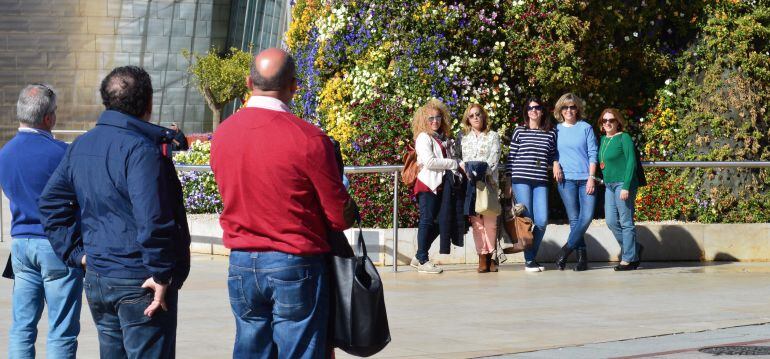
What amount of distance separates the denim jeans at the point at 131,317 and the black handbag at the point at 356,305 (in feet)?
2.06

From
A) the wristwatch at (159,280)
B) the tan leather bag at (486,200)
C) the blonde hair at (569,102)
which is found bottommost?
the tan leather bag at (486,200)

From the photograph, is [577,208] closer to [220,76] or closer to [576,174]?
[576,174]

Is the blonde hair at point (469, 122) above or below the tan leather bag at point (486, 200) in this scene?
above

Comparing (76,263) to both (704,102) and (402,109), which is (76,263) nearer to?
(402,109)

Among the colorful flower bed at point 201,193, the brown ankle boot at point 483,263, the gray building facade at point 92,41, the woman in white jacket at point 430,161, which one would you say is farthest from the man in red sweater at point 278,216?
the gray building facade at point 92,41

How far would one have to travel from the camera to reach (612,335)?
28.1 ft

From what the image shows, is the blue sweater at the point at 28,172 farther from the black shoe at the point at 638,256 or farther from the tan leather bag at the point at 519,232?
the black shoe at the point at 638,256

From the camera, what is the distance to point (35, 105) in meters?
6.34

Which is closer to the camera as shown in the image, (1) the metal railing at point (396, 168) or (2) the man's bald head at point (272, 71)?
(2) the man's bald head at point (272, 71)

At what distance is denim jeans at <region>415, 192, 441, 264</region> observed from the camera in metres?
12.2

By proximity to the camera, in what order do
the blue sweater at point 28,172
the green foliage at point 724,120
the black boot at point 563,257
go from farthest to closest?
the green foliage at point 724,120, the black boot at point 563,257, the blue sweater at point 28,172

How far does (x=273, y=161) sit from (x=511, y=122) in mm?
9932

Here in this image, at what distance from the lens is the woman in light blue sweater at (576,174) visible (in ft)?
41.2

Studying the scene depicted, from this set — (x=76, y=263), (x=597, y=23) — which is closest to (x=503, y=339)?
(x=76, y=263)
